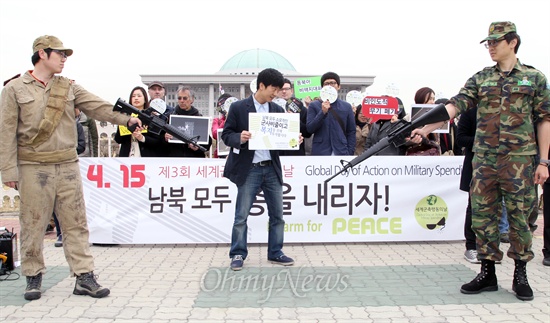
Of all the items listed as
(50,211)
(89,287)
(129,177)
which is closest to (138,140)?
(129,177)

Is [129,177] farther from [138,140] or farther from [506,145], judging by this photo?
[506,145]

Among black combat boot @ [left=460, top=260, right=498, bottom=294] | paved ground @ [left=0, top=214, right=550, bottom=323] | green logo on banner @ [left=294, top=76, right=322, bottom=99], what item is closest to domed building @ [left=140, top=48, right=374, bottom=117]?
green logo on banner @ [left=294, top=76, right=322, bottom=99]

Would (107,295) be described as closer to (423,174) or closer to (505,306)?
(505,306)

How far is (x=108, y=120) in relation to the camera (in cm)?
475

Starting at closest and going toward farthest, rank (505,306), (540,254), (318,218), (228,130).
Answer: (505,306)
(228,130)
(540,254)
(318,218)

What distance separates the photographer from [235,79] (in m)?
53.4

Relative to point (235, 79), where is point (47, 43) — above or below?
below

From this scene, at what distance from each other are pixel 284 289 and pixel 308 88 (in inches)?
204

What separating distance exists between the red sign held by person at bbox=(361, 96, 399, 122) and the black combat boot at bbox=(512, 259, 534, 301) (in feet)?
10.7

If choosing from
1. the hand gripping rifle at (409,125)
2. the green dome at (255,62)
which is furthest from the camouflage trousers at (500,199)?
the green dome at (255,62)

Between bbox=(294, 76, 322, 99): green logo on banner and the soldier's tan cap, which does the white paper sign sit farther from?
bbox=(294, 76, 322, 99): green logo on banner

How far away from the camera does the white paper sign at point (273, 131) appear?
5.47 meters

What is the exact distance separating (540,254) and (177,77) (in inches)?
2005

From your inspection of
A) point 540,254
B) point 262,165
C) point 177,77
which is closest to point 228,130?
point 262,165
